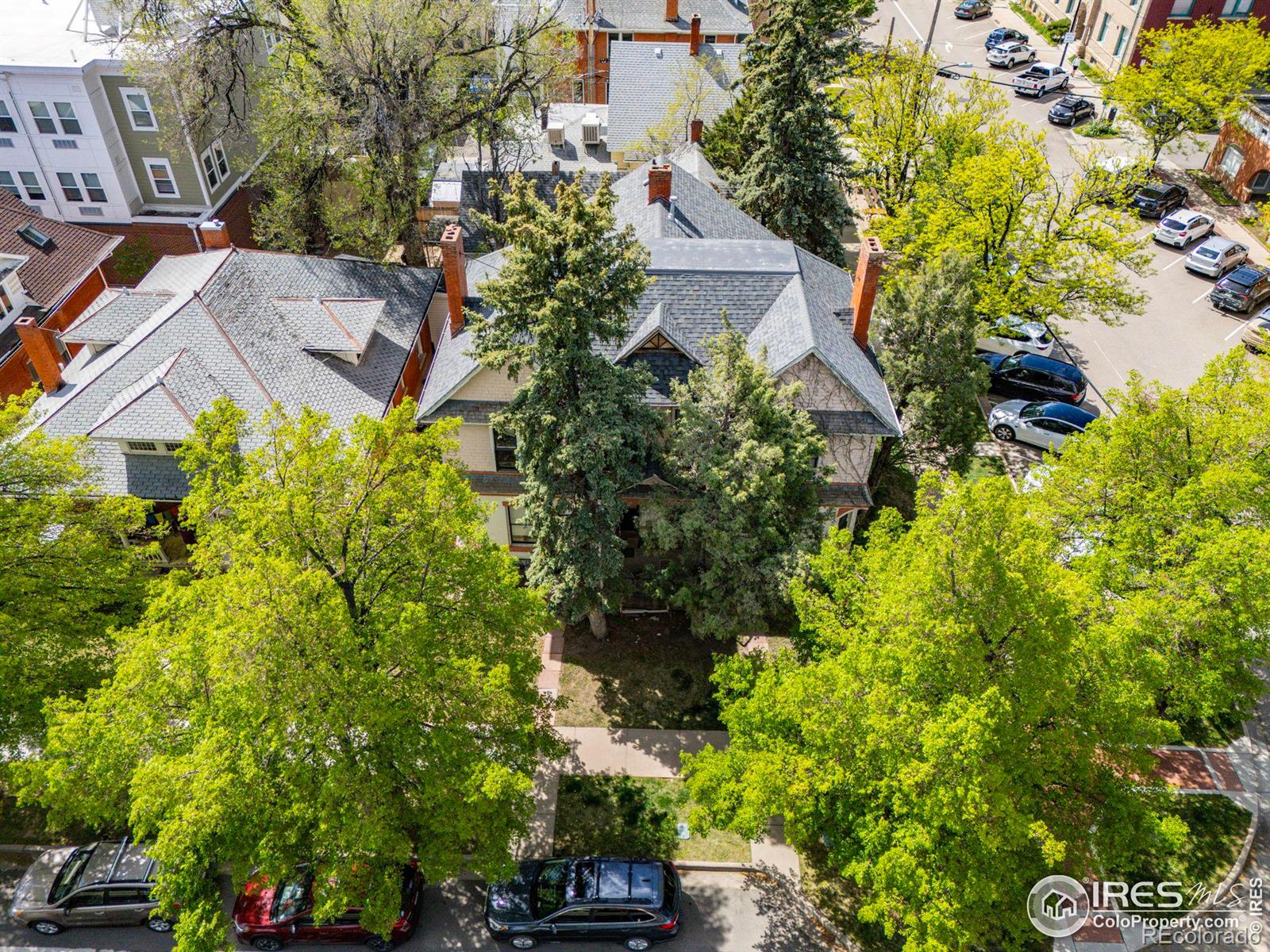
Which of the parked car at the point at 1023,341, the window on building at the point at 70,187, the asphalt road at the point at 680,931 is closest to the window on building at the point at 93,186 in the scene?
the window on building at the point at 70,187

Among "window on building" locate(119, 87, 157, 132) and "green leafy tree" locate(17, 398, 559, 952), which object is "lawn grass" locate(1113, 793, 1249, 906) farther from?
"window on building" locate(119, 87, 157, 132)

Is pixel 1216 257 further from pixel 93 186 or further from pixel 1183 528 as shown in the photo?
pixel 93 186

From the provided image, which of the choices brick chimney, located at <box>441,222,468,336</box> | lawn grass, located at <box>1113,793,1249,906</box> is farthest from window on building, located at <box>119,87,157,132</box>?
lawn grass, located at <box>1113,793,1249,906</box>

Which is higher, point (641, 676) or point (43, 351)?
point (43, 351)

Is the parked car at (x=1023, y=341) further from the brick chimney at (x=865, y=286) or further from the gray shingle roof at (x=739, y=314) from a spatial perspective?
the brick chimney at (x=865, y=286)

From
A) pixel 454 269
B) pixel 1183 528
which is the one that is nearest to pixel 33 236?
pixel 454 269
